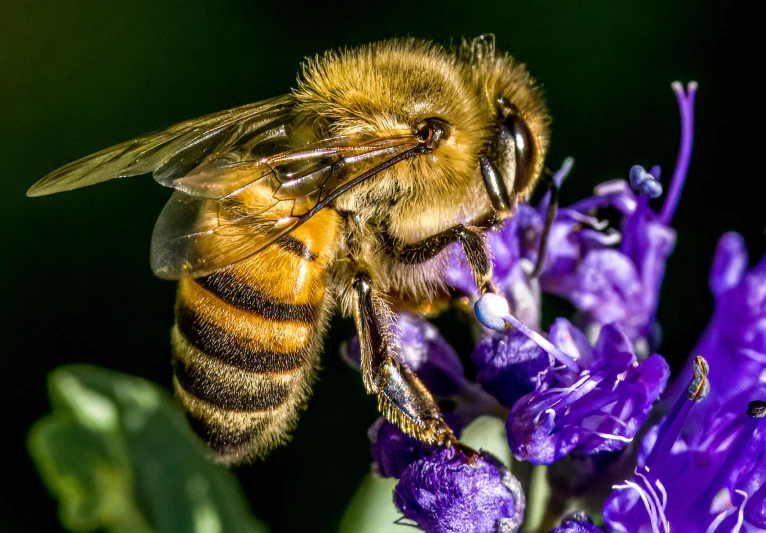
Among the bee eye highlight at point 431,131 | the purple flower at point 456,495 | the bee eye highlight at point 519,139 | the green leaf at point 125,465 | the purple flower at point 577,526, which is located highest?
the bee eye highlight at point 431,131

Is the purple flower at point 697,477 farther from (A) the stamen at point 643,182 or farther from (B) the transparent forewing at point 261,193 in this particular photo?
(B) the transparent forewing at point 261,193

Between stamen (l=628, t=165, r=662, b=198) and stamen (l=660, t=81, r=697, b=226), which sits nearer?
stamen (l=628, t=165, r=662, b=198)

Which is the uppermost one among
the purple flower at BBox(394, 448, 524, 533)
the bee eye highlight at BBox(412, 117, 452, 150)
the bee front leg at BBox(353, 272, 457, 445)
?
the bee eye highlight at BBox(412, 117, 452, 150)

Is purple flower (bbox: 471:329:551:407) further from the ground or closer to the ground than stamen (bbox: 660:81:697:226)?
closer to the ground

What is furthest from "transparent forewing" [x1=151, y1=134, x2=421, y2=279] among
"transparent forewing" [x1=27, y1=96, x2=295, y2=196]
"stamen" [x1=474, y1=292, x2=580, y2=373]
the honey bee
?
"stamen" [x1=474, y1=292, x2=580, y2=373]

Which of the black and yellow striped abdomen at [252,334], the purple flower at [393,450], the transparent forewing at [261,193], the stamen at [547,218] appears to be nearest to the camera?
the transparent forewing at [261,193]

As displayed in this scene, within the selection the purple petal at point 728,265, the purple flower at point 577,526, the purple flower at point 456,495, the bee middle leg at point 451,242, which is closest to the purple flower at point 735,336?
the purple petal at point 728,265

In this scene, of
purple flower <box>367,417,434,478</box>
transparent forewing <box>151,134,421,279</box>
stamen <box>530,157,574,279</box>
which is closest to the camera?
transparent forewing <box>151,134,421,279</box>

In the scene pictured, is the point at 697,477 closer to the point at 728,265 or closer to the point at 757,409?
the point at 757,409

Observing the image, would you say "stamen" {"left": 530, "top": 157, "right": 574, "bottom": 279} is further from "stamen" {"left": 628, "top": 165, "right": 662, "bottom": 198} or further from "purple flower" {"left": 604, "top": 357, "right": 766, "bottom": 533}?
"purple flower" {"left": 604, "top": 357, "right": 766, "bottom": 533}
